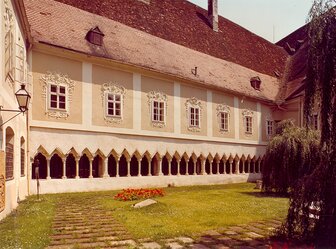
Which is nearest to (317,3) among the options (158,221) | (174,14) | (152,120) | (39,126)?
(158,221)

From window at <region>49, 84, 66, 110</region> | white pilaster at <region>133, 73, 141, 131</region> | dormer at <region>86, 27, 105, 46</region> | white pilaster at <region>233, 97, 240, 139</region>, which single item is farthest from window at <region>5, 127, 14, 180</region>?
white pilaster at <region>233, 97, 240, 139</region>

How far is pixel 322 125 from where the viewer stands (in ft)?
19.7

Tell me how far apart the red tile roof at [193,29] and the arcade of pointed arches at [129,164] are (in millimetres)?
7873

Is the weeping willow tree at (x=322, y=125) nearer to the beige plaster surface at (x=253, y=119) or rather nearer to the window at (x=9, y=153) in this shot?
the window at (x=9, y=153)

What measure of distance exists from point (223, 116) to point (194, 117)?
10.1ft

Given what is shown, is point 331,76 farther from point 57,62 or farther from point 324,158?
point 57,62

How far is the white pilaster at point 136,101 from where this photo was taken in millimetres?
20219

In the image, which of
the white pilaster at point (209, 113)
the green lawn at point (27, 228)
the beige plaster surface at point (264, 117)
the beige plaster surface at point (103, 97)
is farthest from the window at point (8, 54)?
the beige plaster surface at point (264, 117)

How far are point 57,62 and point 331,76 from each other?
1408 cm

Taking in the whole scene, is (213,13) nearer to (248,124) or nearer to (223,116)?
(223,116)

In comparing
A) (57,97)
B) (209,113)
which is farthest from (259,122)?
(57,97)

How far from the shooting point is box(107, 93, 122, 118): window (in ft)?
63.0

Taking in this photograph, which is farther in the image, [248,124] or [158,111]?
[248,124]

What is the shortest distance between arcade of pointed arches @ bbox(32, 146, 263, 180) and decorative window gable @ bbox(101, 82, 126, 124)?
1740mm
